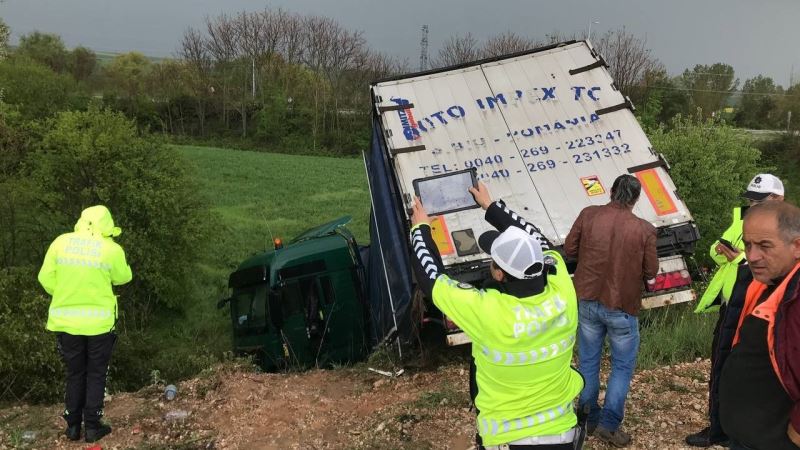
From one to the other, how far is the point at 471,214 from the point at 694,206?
6595 mm

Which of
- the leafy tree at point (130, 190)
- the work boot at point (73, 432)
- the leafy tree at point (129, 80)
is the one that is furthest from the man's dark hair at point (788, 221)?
the leafy tree at point (129, 80)

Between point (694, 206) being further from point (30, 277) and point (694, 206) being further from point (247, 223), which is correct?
point (247, 223)

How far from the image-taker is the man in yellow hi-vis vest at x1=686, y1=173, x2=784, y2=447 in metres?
2.74

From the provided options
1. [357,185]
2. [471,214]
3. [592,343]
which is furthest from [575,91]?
[357,185]

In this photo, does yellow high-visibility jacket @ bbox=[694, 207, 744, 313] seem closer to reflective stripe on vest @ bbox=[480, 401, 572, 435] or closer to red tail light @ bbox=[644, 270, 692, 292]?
red tail light @ bbox=[644, 270, 692, 292]

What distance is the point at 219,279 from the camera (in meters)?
11.7

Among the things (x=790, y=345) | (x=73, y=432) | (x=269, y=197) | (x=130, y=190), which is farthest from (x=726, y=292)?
(x=269, y=197)

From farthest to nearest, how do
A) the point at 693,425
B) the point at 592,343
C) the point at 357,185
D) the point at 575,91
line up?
the point at 357,185 < the point at 575,91 < the point at 693,425 < the point at 592,343

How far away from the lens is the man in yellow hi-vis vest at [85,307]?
13.7 feet

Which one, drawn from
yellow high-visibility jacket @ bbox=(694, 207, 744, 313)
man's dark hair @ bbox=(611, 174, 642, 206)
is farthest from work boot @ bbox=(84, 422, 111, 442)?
yellow high-visibility jacket @ bbox=(694, 207, 744, 313)

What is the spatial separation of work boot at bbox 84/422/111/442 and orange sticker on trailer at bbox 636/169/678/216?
4980mm

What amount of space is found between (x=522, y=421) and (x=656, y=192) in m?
3.68

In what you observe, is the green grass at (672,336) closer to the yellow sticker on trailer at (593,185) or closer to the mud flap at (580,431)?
the yellow sticker on trailer at (593,185)

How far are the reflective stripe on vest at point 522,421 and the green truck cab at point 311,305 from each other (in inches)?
170
